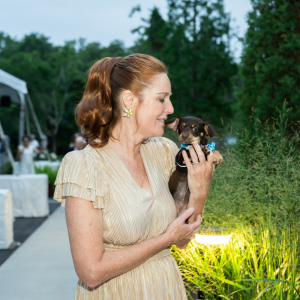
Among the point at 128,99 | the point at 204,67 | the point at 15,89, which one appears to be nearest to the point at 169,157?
the point at 128,99

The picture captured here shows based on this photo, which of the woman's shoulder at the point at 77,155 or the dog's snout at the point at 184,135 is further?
the dog's snout at the point at 184,135

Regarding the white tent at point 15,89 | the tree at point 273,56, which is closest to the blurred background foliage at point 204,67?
the tree at point 273,56

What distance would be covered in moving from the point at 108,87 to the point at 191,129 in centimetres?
80

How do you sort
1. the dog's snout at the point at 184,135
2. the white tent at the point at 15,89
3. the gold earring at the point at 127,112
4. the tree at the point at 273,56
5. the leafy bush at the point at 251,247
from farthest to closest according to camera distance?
1. the white tent at the point at 15,89
2. the tree at the point at 273,56
3. the leafy bush at the point at 251,247
4. the dog's snout at the point at 184,135
5. the gold earring at the point at 127,112

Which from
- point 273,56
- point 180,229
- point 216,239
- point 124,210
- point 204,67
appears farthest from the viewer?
point 204,67

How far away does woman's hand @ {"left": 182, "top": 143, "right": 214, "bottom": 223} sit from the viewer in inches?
84.9

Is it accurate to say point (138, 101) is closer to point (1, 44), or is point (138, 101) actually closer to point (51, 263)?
point (51, 263)

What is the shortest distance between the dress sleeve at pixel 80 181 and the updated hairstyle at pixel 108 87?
18 centimetres

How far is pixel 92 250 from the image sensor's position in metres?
1.74

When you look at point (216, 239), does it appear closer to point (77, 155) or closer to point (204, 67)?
point (77, 155)

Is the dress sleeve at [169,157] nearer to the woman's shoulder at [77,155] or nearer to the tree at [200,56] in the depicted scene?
the woman's shoulder at [77,155]

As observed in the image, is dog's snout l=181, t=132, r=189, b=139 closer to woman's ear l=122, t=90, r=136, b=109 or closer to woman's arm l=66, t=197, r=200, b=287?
woman's ear l=122, t=90, r=136, b=109

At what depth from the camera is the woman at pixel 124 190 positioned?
5.84 feet

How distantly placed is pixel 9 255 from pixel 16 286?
1.52 metres
